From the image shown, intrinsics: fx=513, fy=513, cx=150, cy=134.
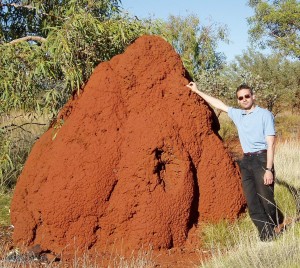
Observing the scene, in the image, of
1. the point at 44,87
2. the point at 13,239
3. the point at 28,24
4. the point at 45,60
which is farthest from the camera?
the point at 28,24

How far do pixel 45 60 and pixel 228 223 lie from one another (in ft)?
10.8

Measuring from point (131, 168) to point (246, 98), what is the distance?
1.42 m

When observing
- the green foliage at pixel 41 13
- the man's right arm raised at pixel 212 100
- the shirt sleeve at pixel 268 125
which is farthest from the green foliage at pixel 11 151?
the shirt sleeve at pixel 268 125

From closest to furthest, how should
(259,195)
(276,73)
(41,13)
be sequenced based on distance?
(259,195) → (41,13) → (276,73)

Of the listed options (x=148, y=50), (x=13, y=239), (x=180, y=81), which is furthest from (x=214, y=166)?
(x=13, y=239)

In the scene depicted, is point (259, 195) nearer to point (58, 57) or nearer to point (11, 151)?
point (58, 57)

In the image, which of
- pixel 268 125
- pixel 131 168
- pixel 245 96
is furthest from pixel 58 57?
pixel 268 125

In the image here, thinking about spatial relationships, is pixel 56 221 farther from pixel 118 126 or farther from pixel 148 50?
pixel 148 50

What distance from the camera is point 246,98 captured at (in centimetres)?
524

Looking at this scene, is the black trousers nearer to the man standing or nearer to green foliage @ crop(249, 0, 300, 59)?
the man standing

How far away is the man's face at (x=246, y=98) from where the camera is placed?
5.22 m

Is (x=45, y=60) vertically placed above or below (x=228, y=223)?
above

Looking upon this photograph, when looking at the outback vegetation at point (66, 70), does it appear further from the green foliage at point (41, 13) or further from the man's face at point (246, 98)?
the man's face at point (246, 98)

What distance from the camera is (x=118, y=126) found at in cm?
573
